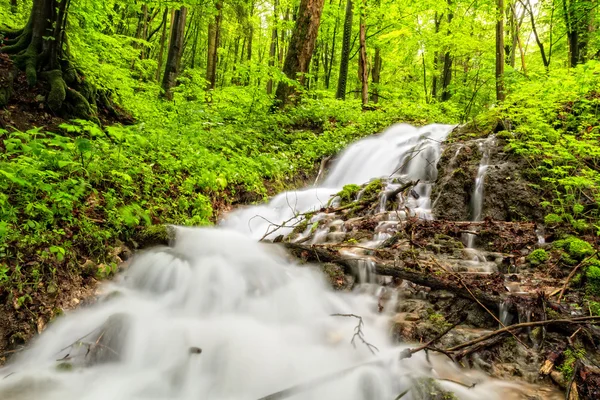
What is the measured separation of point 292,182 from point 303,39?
13.7 ft

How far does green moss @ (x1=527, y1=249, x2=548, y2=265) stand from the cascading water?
6.14ft

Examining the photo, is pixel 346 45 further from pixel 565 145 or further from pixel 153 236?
pixel 153 236

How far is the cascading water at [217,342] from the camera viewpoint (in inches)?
99.2

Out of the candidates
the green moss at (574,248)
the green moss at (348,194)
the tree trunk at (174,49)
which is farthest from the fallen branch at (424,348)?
the tree trunk at (174,49)

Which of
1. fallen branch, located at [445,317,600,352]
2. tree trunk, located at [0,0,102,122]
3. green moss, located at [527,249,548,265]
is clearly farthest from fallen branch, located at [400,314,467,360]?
tree trunk, located at [0,0,102,122]

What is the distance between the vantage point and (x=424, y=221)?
4.92 meters

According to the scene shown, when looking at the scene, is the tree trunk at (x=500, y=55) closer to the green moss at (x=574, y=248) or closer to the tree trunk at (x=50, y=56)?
the green moss at (x=574, y=248)

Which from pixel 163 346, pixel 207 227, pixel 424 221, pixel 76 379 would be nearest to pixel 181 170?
pixel 207 227

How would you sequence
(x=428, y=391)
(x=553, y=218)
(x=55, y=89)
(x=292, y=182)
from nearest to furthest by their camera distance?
(x=428, y=391) → (x=553, y=218) → (x=55, y=89) → (x=292, y=182)

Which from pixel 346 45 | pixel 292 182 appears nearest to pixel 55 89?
pixel 292 182

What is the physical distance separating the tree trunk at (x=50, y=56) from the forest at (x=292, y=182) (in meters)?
0.02

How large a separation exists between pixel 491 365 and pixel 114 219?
A: 3.65 m

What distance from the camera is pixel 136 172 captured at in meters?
4.24

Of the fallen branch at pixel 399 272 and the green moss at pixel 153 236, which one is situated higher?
the green moss at pixel 153 236
